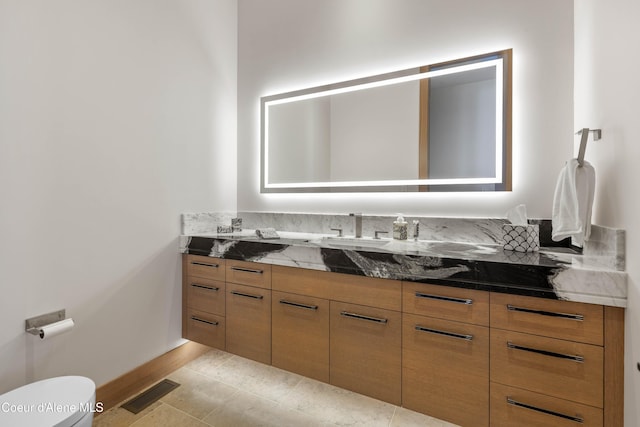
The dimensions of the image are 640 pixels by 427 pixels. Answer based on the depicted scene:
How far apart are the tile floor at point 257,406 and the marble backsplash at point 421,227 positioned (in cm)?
100

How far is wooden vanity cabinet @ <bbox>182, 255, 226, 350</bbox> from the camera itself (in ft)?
6.63

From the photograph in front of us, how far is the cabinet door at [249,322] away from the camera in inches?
72.2

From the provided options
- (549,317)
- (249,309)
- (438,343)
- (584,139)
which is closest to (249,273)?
(249,309)

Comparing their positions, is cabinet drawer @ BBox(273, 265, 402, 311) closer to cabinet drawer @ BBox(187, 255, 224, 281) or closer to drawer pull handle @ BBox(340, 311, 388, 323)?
drawer pull handle @ BBox(340, 311, 388, 323)

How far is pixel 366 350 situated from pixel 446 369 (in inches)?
14.3

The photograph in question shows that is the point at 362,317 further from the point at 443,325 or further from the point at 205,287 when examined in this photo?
the point at 205,287

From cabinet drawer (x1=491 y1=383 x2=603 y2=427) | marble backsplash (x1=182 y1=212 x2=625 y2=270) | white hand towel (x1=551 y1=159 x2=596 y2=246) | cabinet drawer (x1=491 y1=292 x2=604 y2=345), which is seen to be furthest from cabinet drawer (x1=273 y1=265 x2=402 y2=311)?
white hand towel (x1=551 y1=159 x2=596 y2=246)

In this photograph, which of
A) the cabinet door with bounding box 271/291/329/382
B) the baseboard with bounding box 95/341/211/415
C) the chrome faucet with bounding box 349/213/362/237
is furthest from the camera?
the chrome faucet with bounding box 349/213/362/237

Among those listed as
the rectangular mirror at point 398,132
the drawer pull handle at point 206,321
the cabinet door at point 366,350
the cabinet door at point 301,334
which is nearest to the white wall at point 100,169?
the drawer pull handle at point 206,321

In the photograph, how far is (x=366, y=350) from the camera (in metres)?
1.53

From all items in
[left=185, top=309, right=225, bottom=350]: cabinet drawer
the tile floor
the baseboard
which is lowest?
the tile floor

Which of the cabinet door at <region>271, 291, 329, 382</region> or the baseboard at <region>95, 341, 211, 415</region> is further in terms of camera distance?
the baseboard at <region>95, 341, 211, 415</region>

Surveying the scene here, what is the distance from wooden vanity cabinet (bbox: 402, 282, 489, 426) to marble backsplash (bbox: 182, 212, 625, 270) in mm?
524

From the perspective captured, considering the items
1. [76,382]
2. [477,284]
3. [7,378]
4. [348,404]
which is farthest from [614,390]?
[7,378]
